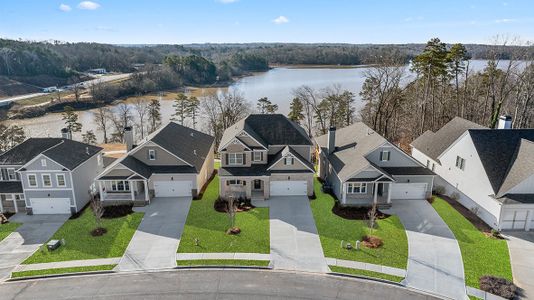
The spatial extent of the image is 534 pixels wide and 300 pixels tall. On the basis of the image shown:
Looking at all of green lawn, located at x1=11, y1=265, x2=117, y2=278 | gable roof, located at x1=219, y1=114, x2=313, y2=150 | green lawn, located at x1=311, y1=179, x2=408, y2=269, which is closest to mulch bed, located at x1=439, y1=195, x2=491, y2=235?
green lawn, located at x1=311, y1=179, x2=408, y2=269

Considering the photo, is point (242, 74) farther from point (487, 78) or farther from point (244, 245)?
point (244, 245)

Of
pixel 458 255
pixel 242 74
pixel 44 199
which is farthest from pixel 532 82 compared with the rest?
pixel 242 74

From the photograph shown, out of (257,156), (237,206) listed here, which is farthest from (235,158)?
(237,206)

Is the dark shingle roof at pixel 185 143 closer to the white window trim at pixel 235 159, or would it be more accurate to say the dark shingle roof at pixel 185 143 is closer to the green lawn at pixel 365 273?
the white window trim at pixel 235 159

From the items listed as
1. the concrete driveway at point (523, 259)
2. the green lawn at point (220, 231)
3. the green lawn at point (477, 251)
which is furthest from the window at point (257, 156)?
the concrete driveway at point (523, 259)

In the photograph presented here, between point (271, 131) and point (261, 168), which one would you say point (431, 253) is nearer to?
point (261, 168)

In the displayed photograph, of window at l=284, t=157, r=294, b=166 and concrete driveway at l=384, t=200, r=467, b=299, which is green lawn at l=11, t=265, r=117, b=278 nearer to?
window at l=284, t=157, r=294, b=166
